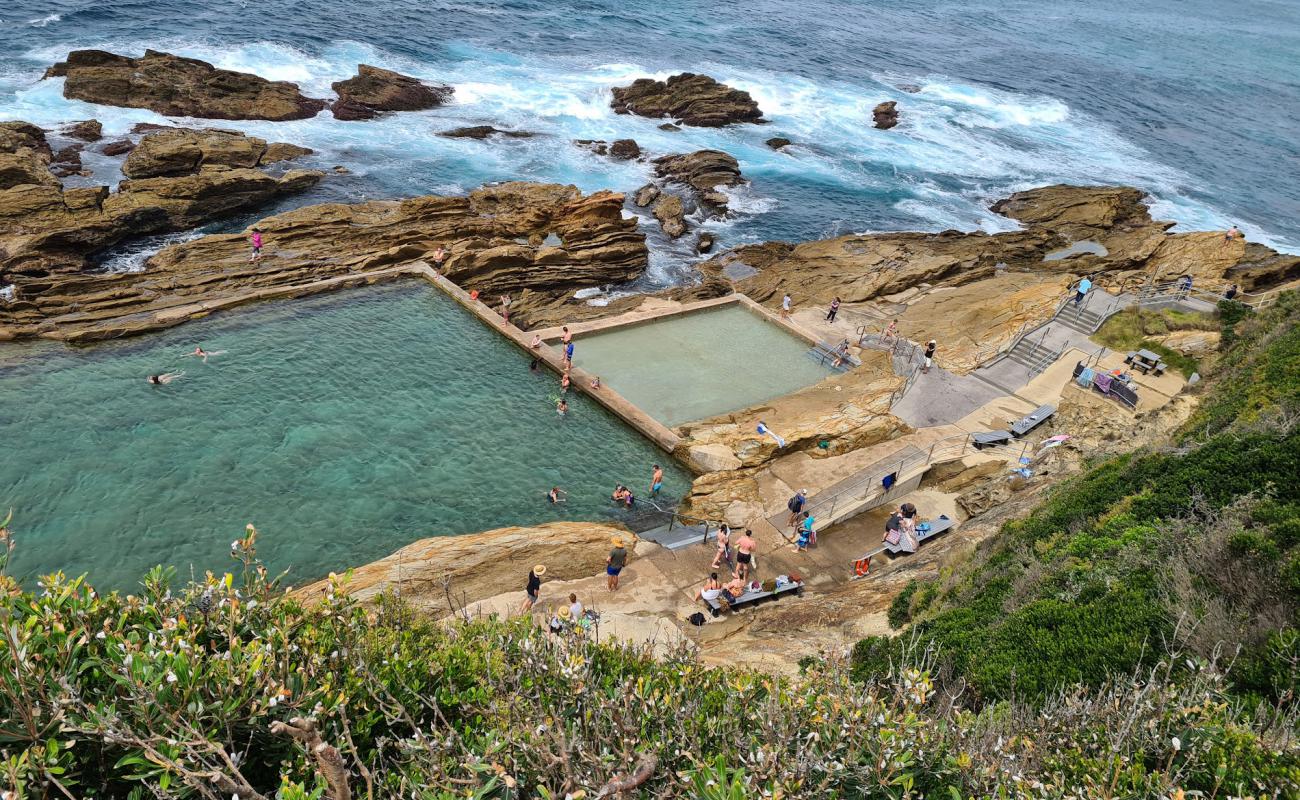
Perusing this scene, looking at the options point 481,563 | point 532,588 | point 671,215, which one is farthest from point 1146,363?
point 671,215

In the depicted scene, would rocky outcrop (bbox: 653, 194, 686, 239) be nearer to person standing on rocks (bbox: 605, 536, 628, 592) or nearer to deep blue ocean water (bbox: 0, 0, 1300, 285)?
deep blue ocean water (bbox: 0, 0, 1300, 285)

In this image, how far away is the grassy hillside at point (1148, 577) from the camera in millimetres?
10117

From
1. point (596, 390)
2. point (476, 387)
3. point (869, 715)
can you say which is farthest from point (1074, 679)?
point (476, 387)

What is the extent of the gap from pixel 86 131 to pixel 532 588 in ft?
133

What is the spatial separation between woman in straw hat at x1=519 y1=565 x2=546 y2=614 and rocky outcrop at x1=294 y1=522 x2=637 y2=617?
0.71m

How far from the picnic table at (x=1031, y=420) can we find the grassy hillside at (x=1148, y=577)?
5008 millimetres

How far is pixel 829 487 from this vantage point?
21.2 meters

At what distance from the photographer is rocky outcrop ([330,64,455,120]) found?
2002 inches

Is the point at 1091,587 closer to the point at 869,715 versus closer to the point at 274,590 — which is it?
the point at 869,715

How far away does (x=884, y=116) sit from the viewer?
64812mm

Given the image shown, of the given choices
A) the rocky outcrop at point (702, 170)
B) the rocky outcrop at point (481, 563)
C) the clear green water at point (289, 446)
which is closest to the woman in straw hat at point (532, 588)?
the rocky outcrop at point (481, 563)

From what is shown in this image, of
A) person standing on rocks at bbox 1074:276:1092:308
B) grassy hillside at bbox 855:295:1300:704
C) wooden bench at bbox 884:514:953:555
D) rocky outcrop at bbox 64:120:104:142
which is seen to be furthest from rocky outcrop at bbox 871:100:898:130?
rocky outcrop at bbox 64:120:104:142

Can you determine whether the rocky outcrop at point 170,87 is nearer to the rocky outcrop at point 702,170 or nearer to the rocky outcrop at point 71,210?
the rocky outcrop at point 71,210

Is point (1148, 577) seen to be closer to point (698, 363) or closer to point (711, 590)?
point (711, 590)
